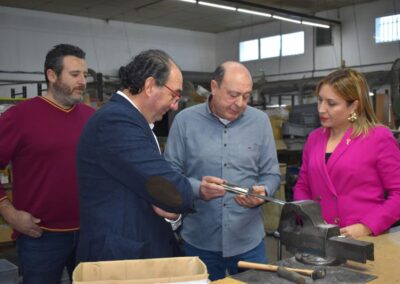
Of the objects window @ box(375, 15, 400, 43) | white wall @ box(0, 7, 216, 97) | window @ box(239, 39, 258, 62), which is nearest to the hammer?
white wall @ box(0, 7, 216, 97)

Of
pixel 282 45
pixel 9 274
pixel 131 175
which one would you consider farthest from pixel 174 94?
pixel 282 45

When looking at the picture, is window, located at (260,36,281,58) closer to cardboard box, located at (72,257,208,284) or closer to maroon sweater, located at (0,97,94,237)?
maroon sweater, located at (0,97,94,237)

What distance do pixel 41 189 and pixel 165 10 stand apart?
912 centimetres

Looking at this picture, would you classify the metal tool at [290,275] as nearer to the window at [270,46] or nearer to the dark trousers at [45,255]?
the dark trousers at [45,255]

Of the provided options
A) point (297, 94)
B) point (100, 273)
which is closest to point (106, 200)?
point (100, 273)

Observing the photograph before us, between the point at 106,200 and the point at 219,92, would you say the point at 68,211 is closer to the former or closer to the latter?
the point at 106,200

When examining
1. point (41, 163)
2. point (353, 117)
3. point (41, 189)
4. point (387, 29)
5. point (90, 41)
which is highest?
point (90, 41)

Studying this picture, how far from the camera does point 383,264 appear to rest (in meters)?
1.37

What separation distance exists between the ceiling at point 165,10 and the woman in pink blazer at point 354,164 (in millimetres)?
7065

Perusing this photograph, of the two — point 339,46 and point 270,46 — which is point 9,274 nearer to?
point 339,46

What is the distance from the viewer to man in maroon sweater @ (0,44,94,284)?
197 cm

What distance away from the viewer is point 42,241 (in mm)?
1987

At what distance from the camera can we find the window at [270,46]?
38.7ft

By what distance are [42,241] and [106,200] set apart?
2.50ft
